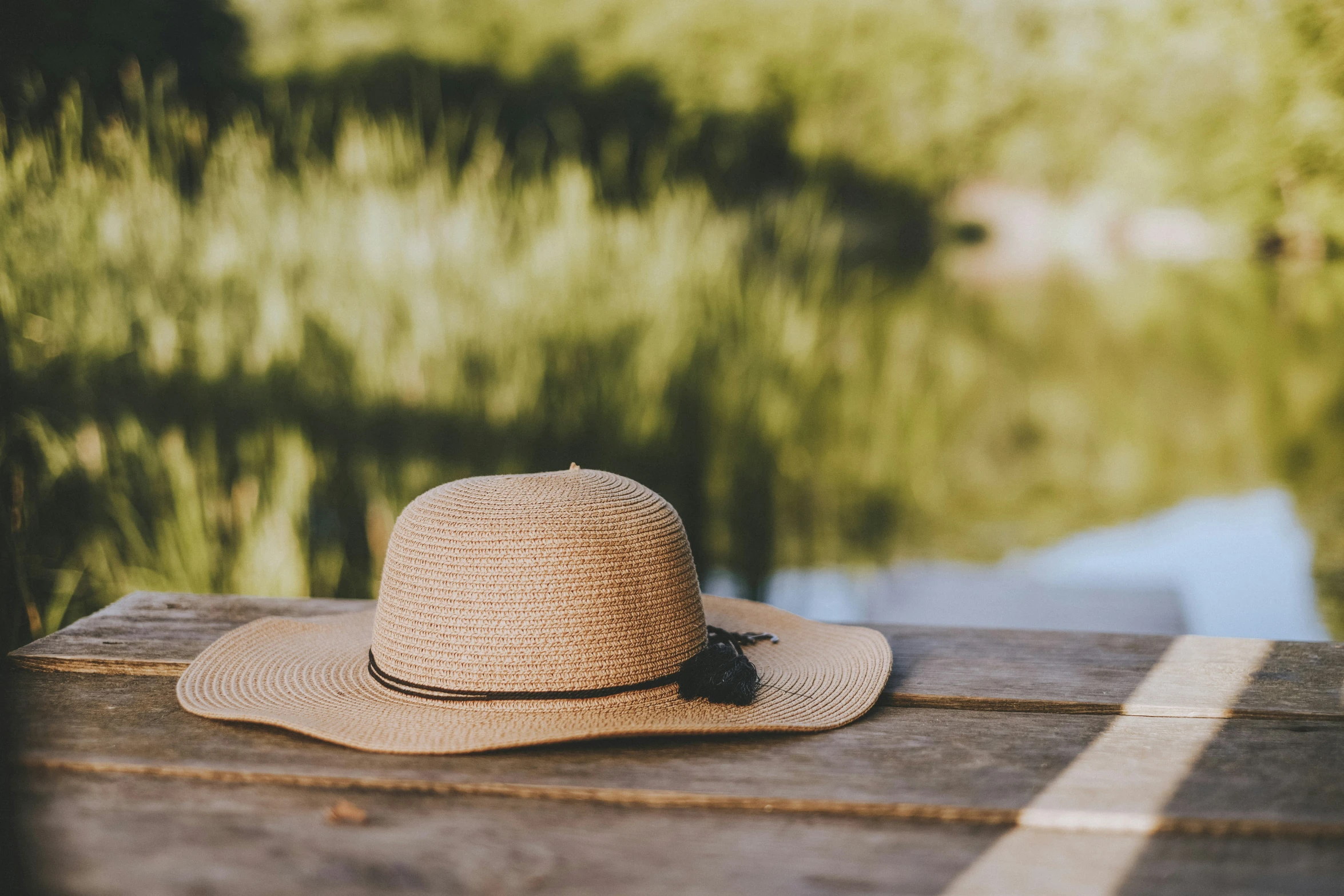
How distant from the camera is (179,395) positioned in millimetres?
2754

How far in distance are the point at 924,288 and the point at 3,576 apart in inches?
299

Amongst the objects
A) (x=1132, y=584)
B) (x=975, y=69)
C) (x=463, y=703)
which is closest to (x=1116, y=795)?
(x=463, y=703)

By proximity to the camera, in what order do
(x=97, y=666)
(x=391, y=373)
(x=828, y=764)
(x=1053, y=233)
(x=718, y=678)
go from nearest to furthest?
(x=828, y=764) < (x=718, y=678) < (x=97, y=666) < (x=391, y=373) < (x=1053, y=233)

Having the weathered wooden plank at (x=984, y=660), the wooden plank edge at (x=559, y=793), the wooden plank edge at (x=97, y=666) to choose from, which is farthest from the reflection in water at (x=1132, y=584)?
the wooden plank edge at (x=97, y=666)

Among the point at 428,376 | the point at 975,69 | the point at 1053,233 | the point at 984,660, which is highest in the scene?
the point at 975,69

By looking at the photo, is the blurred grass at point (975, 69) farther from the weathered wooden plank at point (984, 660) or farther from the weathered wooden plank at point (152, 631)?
the weathered wooden plank at point (152, 631)

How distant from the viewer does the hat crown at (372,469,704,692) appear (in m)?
1.06

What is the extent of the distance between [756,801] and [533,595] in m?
0.30

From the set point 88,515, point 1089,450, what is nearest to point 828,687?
point 88,515

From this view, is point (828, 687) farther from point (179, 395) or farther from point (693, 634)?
point (179, 395)

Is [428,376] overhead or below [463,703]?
overhead

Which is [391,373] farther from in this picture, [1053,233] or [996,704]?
[1053,233]

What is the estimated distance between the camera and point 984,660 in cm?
131

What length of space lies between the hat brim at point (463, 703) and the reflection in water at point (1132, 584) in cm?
47
